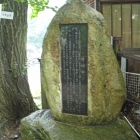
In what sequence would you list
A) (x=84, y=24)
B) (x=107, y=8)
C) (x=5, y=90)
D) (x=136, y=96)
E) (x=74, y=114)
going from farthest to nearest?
(x=107, y=8) → (x=5, y=90) → (x=136, y=96) → (x=74, y=114) → (x=84, y=24)

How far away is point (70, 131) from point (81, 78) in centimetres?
87

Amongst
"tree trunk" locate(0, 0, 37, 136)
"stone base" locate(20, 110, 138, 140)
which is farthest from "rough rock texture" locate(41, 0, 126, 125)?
"tree trunk" locate(0, 0, 37, 136)

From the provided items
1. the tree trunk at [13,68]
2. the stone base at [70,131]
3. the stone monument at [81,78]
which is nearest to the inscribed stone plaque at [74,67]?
the stone monument at [81,78]

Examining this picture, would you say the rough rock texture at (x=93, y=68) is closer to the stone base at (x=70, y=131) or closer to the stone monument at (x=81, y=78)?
the stone monument at (x=81, y=78)

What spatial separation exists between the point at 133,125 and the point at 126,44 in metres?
4.04

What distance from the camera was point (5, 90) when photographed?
5320mm

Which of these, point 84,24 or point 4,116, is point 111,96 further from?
point 4,116

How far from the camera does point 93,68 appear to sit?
3.68 meters

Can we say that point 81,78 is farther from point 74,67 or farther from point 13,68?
point 13,68

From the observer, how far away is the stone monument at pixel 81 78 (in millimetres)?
3697

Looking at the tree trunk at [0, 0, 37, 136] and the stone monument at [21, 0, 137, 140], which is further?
the tree trunk at [0, 0, 37, 136]

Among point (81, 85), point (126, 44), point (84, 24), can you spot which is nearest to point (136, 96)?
point (81, 85)

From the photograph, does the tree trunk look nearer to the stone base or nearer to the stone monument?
the stone base

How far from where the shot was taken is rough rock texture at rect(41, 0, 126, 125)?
3.68 meters
